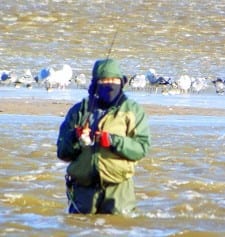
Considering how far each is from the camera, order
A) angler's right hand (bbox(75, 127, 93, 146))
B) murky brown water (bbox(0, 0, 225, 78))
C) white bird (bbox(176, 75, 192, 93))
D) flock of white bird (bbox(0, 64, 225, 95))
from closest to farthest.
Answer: angler's right hand (bbox(75, 127, 93, 146)) < flock of white bird (bbox(0, 64, 225, 95)) < white bird (bbox(176, 75, 192, 93)) < murky brown water (bbox(0, 0, 225, 78))

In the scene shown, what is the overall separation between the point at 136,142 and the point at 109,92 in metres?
0.38

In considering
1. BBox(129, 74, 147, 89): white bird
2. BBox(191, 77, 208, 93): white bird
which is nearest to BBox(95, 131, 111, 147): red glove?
BBox(129, 74, 147, 89): white bird

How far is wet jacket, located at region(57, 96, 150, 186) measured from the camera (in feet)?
23.8

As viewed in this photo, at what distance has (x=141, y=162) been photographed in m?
11.0

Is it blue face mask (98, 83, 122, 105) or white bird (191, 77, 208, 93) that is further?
white bird (191, 77, 208, 93)

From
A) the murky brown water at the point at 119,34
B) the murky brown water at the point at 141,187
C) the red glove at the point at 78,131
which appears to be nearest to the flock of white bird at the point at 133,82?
the murky brown water at the point at 119,34

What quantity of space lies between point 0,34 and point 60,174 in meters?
21.7

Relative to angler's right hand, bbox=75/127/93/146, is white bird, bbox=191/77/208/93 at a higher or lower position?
lower

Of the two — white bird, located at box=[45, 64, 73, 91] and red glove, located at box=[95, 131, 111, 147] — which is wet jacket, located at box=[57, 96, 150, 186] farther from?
white bird, located at box=[45, 64, 73, 91]

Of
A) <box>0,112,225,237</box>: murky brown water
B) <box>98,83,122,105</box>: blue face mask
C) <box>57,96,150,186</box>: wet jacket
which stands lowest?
<box>0,112,225,237</box>: murky brown water

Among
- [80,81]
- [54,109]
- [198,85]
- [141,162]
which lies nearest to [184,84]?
[198,85]

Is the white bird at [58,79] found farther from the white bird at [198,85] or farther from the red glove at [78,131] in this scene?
the red glove at [78,131]

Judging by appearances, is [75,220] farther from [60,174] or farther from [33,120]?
[33,120]

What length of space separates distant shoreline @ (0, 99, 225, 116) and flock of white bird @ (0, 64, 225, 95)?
3.00m
